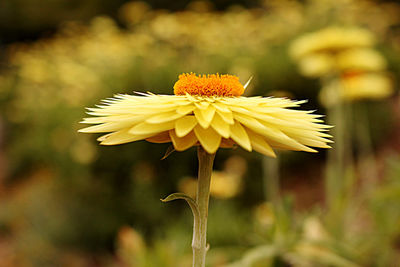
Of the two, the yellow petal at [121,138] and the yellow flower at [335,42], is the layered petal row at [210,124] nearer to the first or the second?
the yellow petal at [121,138]

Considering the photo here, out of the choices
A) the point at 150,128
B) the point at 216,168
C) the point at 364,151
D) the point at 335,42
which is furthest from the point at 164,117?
the point at 364,151

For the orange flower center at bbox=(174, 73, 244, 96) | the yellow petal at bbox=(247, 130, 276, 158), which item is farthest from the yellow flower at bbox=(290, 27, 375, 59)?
the yellow petal at bbox=(247, 130, 276, 158)

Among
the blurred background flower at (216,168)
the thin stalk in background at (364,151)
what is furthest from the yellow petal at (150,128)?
the thin stalk in background at (364,151)

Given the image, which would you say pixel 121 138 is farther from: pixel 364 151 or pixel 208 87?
pixel 364 151

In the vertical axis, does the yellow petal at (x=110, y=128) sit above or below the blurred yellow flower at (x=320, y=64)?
below

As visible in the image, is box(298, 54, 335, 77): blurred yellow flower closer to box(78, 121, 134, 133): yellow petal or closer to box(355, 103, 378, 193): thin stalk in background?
box(355, 103, 378, 193): thin stalk in background

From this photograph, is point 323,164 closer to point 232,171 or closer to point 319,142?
point 232,171
